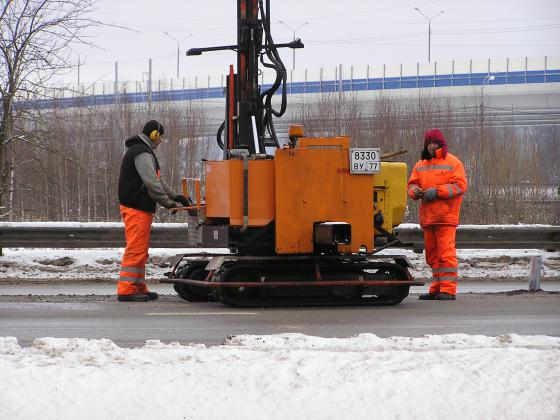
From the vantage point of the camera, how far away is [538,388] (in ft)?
17.2

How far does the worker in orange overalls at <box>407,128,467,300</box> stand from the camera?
414 inches

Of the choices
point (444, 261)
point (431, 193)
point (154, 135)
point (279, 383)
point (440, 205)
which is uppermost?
point (154, 135)

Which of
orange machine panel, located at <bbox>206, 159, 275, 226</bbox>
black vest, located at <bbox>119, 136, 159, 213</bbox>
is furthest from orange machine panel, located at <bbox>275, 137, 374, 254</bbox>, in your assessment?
black vest, located at <bbox>119, 136, 159, 213</bbox>

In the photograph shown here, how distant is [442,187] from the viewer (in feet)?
34.6

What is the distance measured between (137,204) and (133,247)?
0.48 metres

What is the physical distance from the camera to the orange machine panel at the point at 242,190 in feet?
32.0

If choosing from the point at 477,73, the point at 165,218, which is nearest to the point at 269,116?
the point at 165,218

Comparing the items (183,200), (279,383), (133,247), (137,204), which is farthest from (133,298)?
(279,383)

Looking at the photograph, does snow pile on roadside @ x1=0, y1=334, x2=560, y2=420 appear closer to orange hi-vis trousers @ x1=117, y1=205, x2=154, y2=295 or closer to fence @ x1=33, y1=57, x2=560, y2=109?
orange hi-vis trousers @ x1=117, y1=205, x2=154, y2=295

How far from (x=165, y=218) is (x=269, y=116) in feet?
50.0

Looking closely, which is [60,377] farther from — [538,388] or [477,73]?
[477,73]

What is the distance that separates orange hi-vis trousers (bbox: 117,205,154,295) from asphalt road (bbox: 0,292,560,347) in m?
0.32

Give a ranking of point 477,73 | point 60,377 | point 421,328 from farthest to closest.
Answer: point 477,73
point 421,328
point 60,377

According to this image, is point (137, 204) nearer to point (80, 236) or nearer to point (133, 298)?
point (133, 298)
